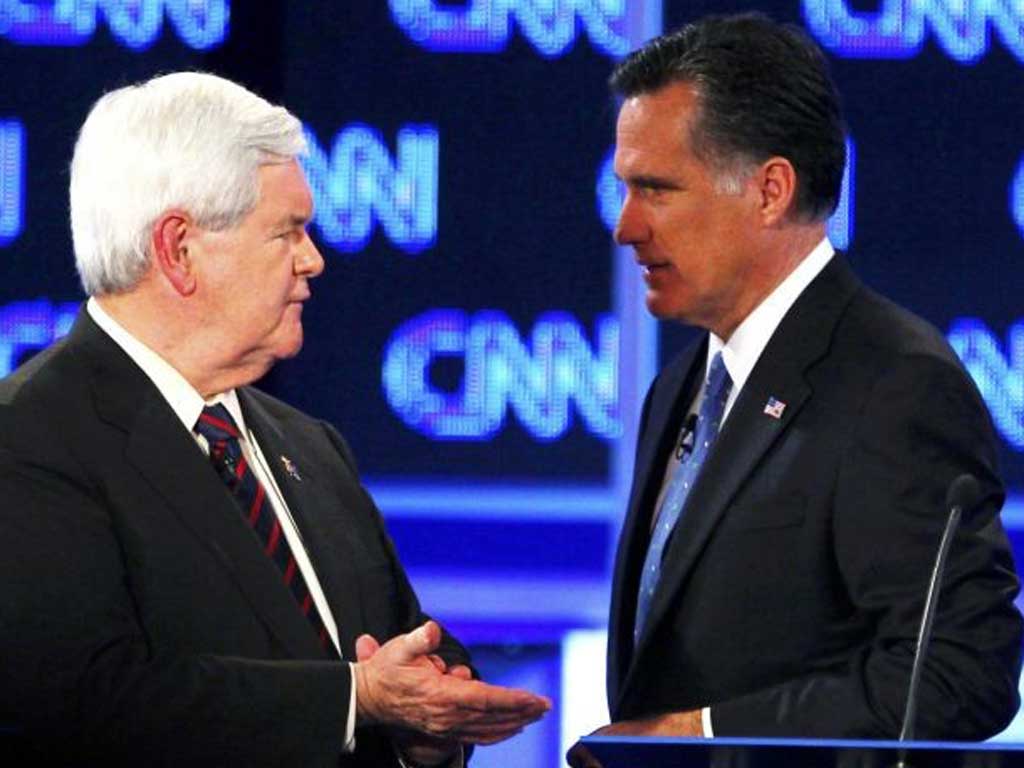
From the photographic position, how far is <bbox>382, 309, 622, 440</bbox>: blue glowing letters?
4.86 metres

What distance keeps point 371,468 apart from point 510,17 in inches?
37.6

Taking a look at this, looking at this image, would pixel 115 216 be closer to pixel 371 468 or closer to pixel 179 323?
pixel 179 323

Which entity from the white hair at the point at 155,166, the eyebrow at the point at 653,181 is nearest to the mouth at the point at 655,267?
the eyebrow at the point at 653,181

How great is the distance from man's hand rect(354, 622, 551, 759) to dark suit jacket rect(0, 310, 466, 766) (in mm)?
36

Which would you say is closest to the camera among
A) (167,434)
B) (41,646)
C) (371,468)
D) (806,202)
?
(41,646)

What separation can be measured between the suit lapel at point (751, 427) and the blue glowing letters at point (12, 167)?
2071 millimetres

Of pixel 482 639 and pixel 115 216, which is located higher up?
pixel 115 216

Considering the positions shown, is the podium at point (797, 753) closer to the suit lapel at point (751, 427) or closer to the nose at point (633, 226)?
the suit lapel at point (751, 427)

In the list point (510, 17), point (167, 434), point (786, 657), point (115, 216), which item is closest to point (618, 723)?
point (786, 657)

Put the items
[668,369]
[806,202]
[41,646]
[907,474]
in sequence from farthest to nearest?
1. [668,369]
2. [806,202]
3. [907,474]
4. [41,646]

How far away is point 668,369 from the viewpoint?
3.73m

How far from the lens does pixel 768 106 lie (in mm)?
3504

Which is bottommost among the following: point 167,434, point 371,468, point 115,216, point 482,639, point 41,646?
point 482,639

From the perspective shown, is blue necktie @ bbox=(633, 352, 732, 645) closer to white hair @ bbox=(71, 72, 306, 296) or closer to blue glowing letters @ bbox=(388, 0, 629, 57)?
white hair @ bbox=(71, 72, 306, 296)
